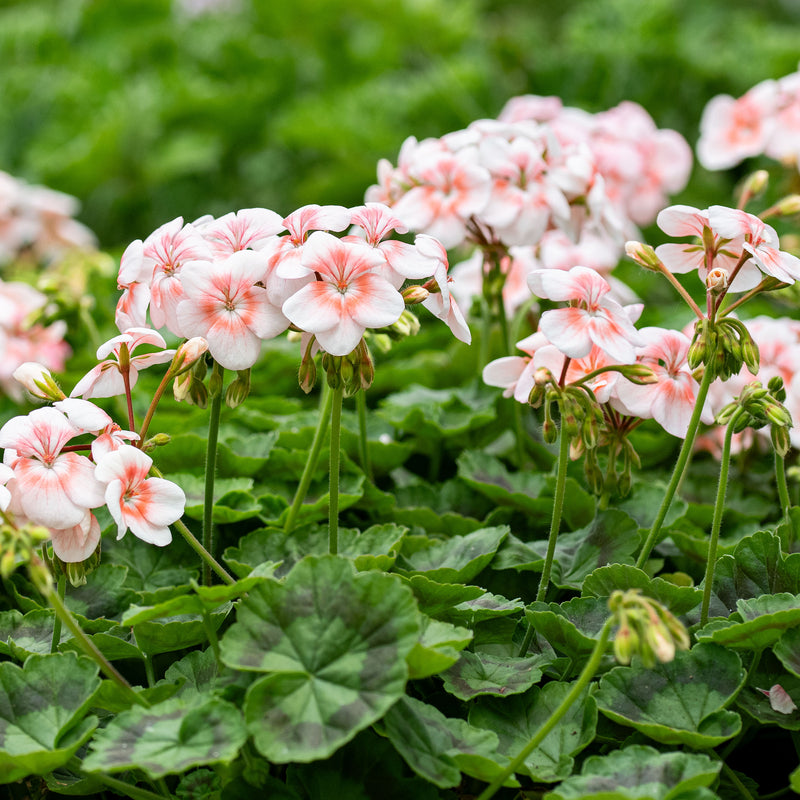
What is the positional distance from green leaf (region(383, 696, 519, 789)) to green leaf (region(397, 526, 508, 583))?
23 cm

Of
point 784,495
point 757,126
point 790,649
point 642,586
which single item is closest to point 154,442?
point 642,586

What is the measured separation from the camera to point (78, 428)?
1.08 meters

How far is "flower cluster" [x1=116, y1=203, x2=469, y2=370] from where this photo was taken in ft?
3.46

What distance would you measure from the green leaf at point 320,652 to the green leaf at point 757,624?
1.23 feet

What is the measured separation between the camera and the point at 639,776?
100 cm

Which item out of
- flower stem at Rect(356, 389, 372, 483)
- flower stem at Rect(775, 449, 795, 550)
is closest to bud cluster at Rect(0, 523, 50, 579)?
flower stem at Rect(356, 389, 372, 483)

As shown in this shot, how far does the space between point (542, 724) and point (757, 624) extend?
0.27m

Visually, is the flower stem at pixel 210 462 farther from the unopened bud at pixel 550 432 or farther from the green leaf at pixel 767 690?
the green leaf at pixel 767 690

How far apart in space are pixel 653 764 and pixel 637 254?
607 mm

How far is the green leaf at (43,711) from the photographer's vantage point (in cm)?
99

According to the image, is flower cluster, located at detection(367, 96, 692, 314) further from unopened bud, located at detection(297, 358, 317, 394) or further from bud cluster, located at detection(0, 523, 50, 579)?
bud cluster, located at detection(0, 523, 50, 579)

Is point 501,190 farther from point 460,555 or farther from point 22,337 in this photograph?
point 22,337

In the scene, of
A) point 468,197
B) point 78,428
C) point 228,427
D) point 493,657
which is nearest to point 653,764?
point 493,657

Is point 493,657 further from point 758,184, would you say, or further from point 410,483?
point 758,184
